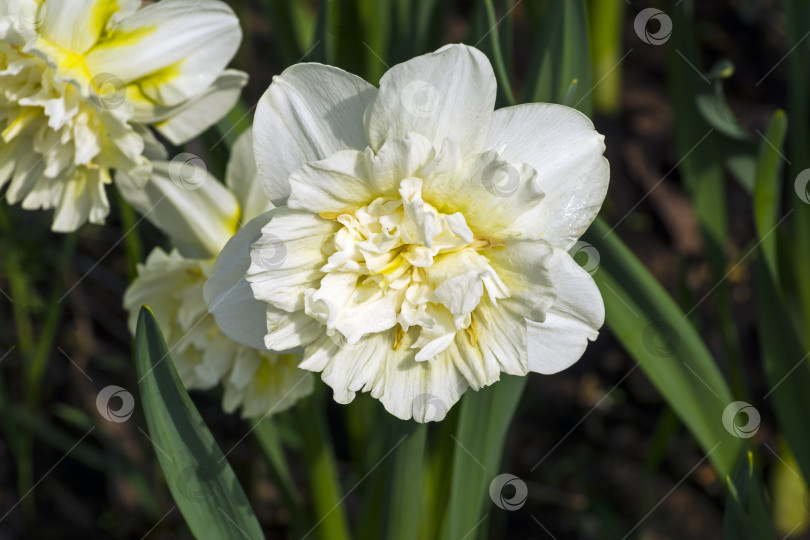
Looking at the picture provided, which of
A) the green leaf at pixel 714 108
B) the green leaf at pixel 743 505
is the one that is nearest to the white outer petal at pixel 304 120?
the green leaf at pixel 743 505

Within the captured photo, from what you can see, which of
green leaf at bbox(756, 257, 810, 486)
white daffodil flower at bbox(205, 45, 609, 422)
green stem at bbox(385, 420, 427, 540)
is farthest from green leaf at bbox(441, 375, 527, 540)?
green leaf at bbox(756, 257, 810, 486)

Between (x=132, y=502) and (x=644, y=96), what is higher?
(x=644, y=96)

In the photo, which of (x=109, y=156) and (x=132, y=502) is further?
(x=132, y=502)

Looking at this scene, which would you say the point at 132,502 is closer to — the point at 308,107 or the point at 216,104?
the point at 216,104

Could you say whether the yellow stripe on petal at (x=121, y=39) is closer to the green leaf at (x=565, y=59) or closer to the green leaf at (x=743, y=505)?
the green leaf at (x=565, y=59)

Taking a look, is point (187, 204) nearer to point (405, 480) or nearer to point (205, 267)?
point (205, 267)

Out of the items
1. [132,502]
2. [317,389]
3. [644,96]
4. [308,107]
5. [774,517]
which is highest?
[308,107]

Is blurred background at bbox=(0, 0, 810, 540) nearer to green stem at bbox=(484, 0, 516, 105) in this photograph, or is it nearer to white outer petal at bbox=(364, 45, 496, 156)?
green stem at bbox=(484, 0, 516, 105)

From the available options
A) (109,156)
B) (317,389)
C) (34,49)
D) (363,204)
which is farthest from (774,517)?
(34,49)
